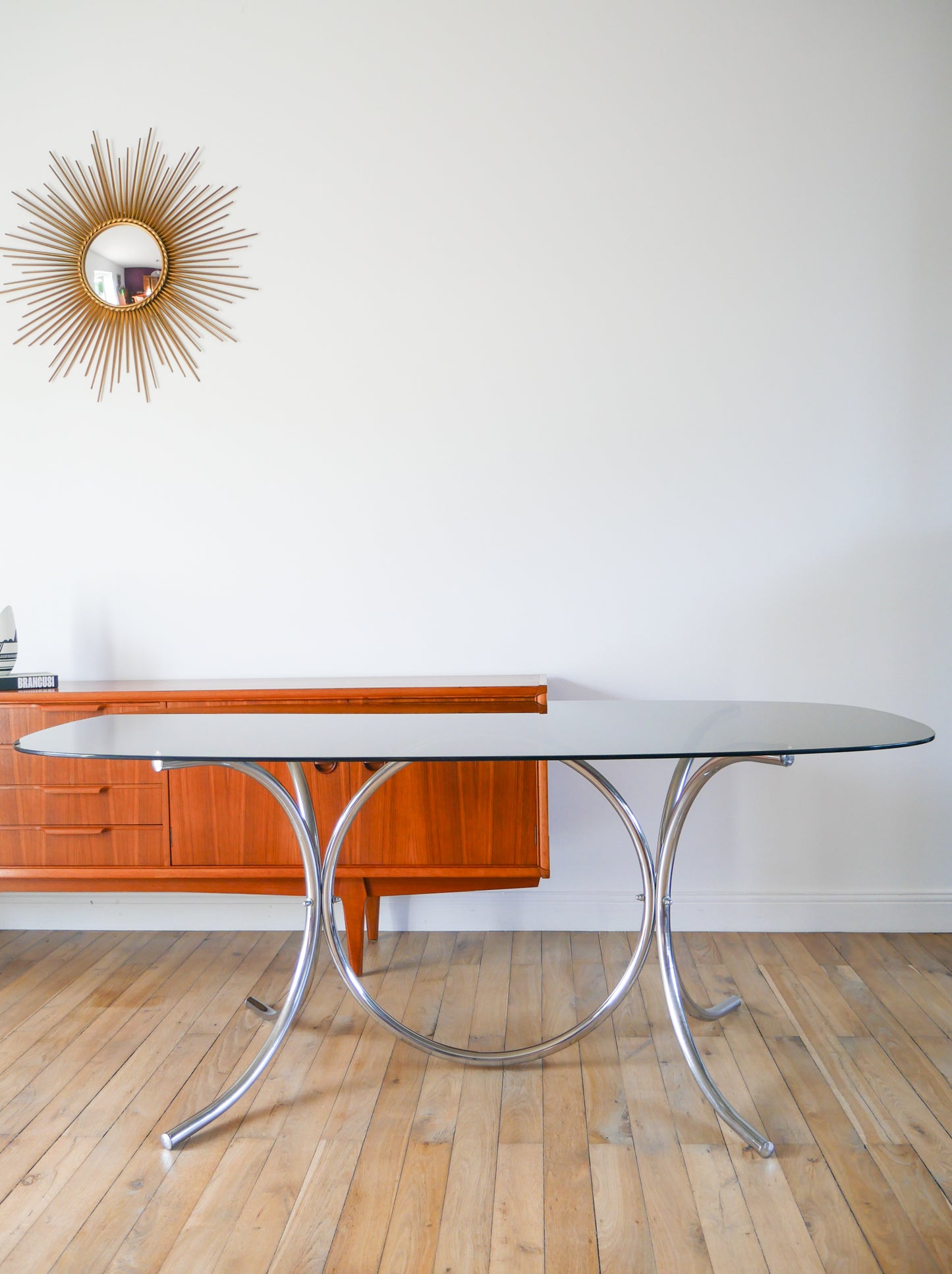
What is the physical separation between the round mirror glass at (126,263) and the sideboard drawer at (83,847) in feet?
5.27

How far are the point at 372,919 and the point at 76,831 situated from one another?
0.87 meters

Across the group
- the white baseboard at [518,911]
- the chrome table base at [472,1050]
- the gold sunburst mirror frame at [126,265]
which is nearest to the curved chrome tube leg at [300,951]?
the chrome table base at [472,1050]

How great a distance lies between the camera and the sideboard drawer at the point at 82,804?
254 centimetres

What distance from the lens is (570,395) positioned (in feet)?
9.34

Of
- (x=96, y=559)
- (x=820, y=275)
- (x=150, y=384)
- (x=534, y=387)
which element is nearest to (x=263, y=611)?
(x=96, y=559)

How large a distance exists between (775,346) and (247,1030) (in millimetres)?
2345

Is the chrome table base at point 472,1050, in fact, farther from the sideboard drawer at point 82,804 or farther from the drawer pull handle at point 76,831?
the drawer pull handle at point 76,831

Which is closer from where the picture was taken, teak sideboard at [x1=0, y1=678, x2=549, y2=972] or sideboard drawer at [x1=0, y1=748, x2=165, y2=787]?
teak sideboard at [x1=0, y1=678, x2=549, y2=972]

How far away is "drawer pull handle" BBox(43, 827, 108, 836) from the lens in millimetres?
2557

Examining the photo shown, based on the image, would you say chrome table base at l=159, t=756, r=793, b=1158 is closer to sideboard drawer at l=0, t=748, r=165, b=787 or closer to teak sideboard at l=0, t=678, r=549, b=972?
teak sideboard at l=0, t=678, r=549, b=972

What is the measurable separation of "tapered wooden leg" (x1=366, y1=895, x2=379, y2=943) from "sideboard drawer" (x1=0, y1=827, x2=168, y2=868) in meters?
0.61

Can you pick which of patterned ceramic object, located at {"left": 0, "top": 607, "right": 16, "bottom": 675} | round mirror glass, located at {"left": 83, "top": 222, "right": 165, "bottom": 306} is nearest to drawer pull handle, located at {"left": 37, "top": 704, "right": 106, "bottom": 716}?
patterned ceramic object, located at {"left": 0, "top": 607, "right": 16, "bottom": 675}

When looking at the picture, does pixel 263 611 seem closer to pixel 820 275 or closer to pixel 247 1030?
pixel 247 1030

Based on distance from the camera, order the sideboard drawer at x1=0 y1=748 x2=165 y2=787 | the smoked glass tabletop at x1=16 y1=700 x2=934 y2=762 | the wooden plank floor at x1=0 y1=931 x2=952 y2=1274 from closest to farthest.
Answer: the wooden plank floor at x1=0 y1=931 x2=952 y2=1274
the smoked glass tabletop at x1=16 y1=700 x2=934 y2=762
the sideboard drawer at x1=0 y1=748 x2=165 y2=787
